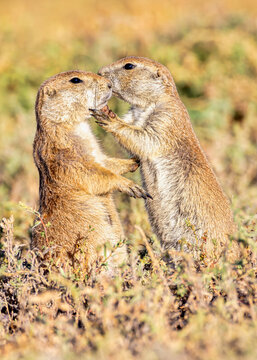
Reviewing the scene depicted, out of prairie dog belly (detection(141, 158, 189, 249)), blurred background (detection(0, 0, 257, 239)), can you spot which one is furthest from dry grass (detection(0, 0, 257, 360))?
prairie dog belly (detection(141, 158, 189, 249))

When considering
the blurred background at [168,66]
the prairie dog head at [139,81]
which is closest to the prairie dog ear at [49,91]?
the blurred background at [168,66]

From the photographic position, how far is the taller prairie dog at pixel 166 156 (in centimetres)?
414

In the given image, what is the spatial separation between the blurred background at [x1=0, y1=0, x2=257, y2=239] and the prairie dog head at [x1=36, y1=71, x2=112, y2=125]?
343 mm

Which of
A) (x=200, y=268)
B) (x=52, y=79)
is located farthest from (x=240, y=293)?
(x=52, y=79)

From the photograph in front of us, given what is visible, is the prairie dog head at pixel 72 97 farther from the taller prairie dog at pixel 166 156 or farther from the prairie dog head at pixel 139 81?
the prairie dog head at pixel 139 81

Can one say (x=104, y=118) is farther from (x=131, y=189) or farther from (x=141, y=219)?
(x=141, y=219)

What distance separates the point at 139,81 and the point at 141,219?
1490 millimetres

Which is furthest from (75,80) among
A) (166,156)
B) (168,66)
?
(168,66)

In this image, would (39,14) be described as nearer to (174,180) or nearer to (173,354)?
(174,180)

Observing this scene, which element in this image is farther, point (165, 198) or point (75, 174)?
point (165, 198)

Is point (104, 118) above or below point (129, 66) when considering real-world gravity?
below

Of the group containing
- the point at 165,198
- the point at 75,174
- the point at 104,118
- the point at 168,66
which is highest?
the point at 168,66

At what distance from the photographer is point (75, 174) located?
4.02 meters

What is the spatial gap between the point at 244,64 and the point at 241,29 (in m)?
1.54
